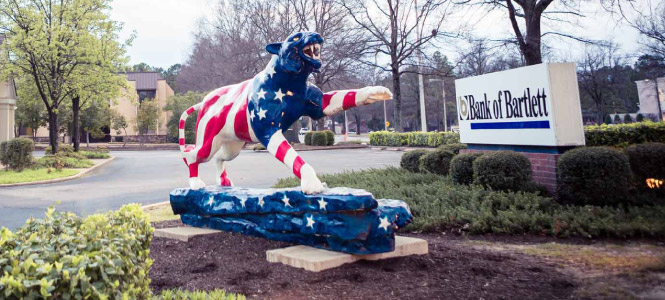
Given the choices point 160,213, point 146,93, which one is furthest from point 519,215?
point 146,93

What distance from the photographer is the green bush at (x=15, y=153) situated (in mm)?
16797

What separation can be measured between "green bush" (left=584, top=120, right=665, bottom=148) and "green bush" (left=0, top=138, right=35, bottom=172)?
18.4 m

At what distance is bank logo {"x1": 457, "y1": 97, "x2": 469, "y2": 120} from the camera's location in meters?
9.15

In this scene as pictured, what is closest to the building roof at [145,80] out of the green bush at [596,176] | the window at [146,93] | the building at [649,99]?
the window at [146,93]

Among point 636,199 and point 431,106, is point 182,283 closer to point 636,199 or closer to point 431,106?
point 636,199

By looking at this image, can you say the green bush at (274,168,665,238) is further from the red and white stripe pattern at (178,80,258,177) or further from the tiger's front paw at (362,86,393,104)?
the red and white stripe pattern at (178,80,258,177)

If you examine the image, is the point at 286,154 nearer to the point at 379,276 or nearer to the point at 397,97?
the point at 379,276

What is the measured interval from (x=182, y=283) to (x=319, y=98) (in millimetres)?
2197

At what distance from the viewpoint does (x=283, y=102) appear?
4.64m

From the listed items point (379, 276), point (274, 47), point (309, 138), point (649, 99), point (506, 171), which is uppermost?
point (649, 99)

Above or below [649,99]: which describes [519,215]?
below

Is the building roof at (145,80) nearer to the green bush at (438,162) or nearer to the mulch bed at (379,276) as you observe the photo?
the green bush at (438,162)

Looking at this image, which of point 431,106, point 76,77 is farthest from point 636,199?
point 431,106

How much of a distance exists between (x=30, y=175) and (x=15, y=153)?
238 centimetres
